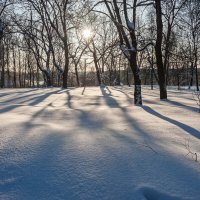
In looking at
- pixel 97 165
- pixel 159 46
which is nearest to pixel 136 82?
pixel 159 46

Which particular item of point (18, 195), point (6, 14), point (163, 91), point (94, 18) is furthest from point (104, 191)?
point (6, 14)

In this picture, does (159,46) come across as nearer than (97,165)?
No

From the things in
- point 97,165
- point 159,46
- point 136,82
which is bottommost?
point 97,165

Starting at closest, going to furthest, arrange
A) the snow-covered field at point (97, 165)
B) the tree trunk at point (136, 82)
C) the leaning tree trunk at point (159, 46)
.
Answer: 1. the snow-covered field at point (97, 165)
2. the tree trunk at point (136, 82)
3. the leaning tree trunk at point (159, 46)

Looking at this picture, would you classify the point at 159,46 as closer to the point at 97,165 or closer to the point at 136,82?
the point at 136,82

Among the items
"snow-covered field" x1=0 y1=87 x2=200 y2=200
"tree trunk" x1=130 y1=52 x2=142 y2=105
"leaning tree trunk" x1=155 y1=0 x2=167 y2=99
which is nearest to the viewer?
"snow-covered field" x1=0 y1=87 x2=200 y2=200

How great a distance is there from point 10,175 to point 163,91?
32.7 feet

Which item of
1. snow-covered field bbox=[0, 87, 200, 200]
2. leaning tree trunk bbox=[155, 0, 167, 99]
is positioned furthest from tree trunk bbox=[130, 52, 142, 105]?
snow-covered field bbox=[0, 87, 200, 200]

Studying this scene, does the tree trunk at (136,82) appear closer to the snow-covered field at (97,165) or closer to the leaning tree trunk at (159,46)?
the leaning tree trunk at (159,46)

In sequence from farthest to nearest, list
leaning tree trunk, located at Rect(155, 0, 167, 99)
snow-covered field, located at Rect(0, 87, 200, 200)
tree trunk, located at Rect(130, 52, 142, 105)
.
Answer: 1. leaning tree trunk, located at Rect(155, 0, 167, 99)
2. tree trunk, located at Rect(130, 52, 142, 105)
3. snow-covered field, located at Rect(0, 87, 200, 200)

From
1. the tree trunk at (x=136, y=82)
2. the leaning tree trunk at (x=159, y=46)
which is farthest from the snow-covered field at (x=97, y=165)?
the leaning tree trunk at (x=159, y=46)

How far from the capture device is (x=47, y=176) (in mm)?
2564

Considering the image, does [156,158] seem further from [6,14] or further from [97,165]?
[6,14]

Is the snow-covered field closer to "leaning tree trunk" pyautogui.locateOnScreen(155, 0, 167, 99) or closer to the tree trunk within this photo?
the tree trunk
